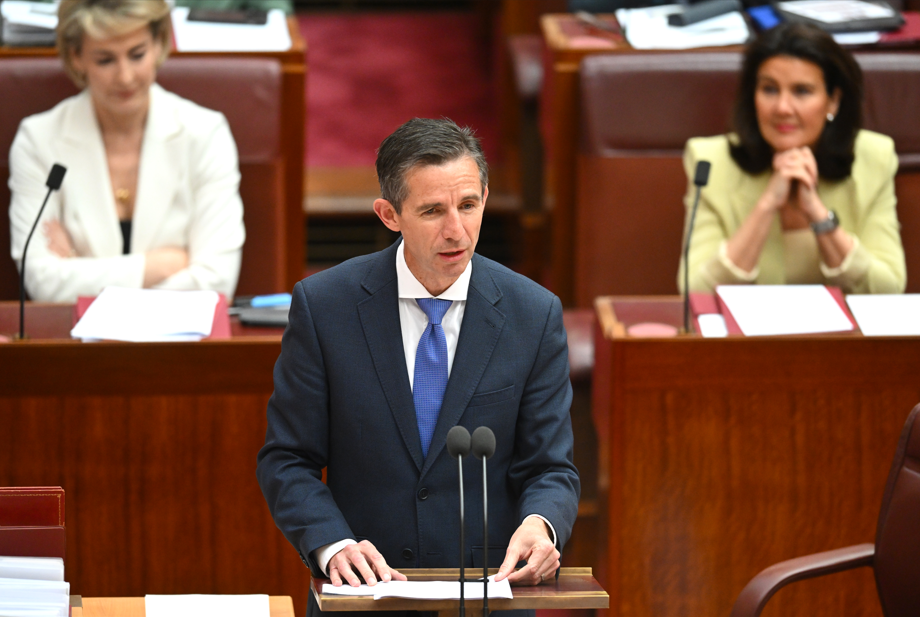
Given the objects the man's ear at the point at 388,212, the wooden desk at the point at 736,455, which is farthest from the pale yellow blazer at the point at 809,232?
the man's ear at the point at 388,212

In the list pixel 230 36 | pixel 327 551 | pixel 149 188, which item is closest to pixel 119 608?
pixel 327 551

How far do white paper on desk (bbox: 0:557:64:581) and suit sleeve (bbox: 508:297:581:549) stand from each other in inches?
18.5

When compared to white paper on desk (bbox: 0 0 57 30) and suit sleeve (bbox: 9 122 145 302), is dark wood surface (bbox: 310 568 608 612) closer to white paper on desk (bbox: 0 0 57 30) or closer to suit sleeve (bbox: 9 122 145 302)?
suit sleeve (bbox: 9 122 145 302)

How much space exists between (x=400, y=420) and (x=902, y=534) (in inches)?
25.7

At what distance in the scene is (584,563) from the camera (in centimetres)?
230

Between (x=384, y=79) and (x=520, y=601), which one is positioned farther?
(x=384, y=79)

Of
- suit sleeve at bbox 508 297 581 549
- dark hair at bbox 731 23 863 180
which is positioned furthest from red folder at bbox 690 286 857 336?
suit sleeve at bbox 508 297 581 549

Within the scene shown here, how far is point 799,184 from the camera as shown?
87.6 inches

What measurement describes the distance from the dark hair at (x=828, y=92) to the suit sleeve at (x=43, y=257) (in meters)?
1.16

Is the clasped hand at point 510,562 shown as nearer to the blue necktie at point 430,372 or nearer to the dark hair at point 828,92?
the blue necktie at point 430,372

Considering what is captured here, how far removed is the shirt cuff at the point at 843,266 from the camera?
2201 mm

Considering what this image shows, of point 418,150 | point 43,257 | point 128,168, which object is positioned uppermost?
point 418,150

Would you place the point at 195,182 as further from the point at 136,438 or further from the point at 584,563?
the point at 584,563

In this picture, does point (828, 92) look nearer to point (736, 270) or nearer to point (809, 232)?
point (809, 232)
